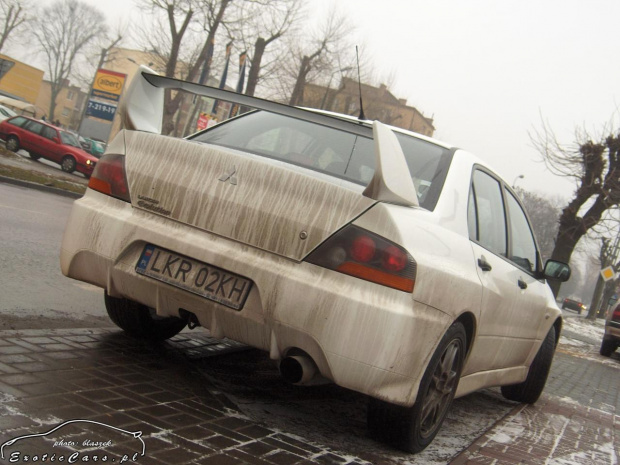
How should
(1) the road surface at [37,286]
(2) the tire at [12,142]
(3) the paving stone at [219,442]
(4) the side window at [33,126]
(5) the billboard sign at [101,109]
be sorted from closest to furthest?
(3) the paving stone at [219,442]
(1) the road surface at [37,286]
(2) the tire at [12,142]
(4) the side window at [33,126]
(5) the billboard sign at [101,109]

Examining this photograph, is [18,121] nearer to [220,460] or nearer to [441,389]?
[441,389]

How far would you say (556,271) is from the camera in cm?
571

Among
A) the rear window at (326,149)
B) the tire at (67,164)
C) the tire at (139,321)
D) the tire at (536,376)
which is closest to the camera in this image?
the rear window at (326,149)

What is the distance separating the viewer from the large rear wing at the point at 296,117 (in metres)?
3.32

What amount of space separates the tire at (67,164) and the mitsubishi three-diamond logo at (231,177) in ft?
82.5

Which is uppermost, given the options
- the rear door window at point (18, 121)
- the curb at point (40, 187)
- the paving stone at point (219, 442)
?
the rear door window at point (18, 121)

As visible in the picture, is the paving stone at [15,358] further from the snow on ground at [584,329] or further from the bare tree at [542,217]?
the bare tree at [542,217]

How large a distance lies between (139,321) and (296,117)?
1799mm

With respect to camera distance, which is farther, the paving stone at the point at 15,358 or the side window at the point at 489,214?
the side window at the point at 489,214

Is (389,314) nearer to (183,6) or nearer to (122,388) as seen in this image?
(122,388)

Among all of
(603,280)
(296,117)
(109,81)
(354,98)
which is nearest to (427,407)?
(296,117)

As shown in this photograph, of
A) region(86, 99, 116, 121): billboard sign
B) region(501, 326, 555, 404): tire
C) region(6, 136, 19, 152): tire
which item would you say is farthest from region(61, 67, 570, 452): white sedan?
region(86, 99, 116, 121): billboard sign

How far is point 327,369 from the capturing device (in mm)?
3221

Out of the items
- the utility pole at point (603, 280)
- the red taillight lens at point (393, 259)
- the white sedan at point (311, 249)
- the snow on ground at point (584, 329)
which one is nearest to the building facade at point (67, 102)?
the utility pole at point (603, 280)
